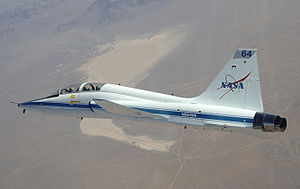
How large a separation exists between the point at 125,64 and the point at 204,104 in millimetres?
121029

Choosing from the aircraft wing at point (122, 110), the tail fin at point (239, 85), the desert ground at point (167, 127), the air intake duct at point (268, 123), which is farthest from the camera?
the desert ground at point (167, 127)

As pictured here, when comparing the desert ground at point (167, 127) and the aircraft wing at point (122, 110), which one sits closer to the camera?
the aircraft wing at point (122, 110)

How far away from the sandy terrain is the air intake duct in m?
59.0

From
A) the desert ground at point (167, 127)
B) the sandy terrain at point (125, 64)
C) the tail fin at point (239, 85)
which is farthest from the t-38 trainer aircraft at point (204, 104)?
the sandy terrain at point (125, 64)

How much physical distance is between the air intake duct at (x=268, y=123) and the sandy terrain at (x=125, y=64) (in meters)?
59.0

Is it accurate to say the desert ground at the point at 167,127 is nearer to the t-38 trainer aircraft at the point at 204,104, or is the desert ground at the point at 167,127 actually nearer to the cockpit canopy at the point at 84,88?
the t-38 trainer aircraft at the point at 204,104

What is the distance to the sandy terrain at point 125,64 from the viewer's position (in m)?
84.9

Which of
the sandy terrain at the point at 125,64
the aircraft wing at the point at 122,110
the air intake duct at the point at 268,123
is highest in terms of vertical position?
the sandy terrain at the point at 125,64

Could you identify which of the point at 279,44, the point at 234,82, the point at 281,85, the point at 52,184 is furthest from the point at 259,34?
the point at 234,82

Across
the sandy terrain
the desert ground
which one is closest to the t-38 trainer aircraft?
the desert ground

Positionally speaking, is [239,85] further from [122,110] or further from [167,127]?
[167,127]

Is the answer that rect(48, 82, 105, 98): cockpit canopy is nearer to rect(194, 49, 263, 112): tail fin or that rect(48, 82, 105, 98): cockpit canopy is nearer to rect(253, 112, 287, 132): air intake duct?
rect(194, 49, 263, 112): tail fin

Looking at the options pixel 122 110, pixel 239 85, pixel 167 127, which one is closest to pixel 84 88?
pixel 122 110

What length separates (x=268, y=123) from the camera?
17.8 meters
